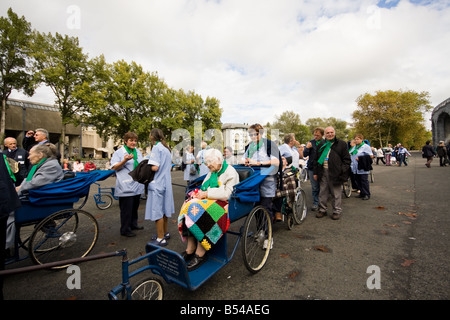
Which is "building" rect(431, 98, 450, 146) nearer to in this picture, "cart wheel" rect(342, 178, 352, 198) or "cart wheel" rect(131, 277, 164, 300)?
"cart wheel" rect(342, 178, 352, 198)

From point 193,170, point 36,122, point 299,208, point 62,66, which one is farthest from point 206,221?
point 36,122

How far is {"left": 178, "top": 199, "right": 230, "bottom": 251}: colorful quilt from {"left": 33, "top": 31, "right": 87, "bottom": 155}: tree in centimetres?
2507

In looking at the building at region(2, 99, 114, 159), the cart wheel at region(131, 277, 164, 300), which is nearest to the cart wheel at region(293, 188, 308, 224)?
the cart wheel at region(131, 277, 164, 300)

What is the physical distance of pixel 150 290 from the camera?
213 cm

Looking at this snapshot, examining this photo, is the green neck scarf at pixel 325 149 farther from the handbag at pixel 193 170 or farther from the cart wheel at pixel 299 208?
the handbag at pixel 193 170

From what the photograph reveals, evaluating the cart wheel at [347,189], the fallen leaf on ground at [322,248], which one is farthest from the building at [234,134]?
the fallen leaf on ground at [322,248]

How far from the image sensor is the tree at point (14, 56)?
21.2 m

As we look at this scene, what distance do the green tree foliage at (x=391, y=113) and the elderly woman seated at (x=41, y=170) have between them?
148 feet

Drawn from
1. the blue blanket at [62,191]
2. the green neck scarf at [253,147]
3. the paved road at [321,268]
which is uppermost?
the green neck scarf at [253,147]

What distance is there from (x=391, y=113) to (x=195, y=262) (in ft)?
149

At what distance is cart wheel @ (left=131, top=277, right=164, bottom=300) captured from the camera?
2.01 meters
